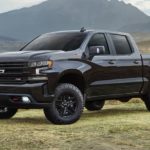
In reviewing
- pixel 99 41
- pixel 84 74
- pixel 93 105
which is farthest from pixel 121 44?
pixel 93 105

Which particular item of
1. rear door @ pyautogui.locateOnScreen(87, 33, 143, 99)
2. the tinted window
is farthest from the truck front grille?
the tinted window

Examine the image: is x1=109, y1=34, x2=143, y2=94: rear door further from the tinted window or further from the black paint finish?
the tinted window

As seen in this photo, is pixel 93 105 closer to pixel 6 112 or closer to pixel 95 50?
pixel 6 112

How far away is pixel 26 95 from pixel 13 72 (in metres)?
0.54

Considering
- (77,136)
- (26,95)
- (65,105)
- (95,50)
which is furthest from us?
(95,50)

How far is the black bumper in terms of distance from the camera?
9.07m

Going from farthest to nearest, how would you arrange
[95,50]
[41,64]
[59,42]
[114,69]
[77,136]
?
1. [114,69]
2. [59,42]
3. [95,50]
4. [41,64]
5. [77,136]

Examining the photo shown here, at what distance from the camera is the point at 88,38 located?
10406mm

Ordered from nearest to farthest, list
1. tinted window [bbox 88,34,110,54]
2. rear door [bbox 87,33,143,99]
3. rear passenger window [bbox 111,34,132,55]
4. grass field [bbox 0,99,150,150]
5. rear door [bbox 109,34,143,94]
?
1. grass field [bbox 0,99,150,150]
2. rear door [bbox 87,33,143,99]
3. tinted window [bbox 88,34,110,54]
4. rear door [bbox 109,34,143,94]
5. rear passenger window [bbox 111,34,132,55]

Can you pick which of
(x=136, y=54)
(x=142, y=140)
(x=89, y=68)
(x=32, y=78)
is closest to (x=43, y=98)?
(x=32, y=78)

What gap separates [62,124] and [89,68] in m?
1.27

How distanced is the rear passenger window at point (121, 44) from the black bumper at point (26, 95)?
2.56 meters

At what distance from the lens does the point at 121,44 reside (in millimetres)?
11453

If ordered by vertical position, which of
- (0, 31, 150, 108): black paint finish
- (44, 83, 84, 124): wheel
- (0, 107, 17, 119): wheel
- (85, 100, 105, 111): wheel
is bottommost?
(85, 100, 105, 111): wheel
